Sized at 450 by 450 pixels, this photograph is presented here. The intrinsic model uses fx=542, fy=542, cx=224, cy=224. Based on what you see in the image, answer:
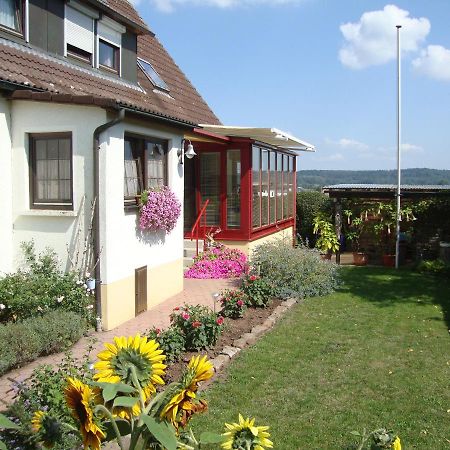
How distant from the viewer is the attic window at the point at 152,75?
14.5m

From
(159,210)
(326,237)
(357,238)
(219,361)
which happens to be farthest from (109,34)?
(357,238)

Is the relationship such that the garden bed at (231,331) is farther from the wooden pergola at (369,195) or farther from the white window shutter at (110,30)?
the wooden pergola at (369,195)

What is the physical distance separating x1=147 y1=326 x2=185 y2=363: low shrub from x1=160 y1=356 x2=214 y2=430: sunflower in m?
4.42

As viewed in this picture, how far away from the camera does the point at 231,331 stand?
26.6 feet

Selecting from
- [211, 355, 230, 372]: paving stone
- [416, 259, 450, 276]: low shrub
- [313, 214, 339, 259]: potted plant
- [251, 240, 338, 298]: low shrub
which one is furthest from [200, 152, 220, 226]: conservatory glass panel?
[211, 355, 230, 372]: paving stone

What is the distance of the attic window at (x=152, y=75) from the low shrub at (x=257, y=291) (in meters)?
6.93

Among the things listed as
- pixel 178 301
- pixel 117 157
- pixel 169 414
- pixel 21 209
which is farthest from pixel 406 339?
pixel 169 414

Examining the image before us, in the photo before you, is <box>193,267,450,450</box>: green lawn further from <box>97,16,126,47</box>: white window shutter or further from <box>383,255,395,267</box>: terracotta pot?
<box>97,16,126,47</box>: white window shutter

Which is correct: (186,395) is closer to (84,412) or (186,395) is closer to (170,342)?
(84,412)

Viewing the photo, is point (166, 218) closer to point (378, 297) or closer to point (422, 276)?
point (378, 297)

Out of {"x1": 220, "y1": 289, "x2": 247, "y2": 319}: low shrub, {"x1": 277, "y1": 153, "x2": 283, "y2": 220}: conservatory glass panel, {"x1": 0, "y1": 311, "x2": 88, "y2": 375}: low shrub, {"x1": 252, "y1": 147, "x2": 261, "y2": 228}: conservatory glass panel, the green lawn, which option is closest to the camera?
the green lawn

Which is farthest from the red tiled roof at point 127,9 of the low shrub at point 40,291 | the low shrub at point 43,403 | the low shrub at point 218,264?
the low shrub at point 43,403

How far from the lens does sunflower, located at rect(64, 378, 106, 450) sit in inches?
75.3

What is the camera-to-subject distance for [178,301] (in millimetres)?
10305
